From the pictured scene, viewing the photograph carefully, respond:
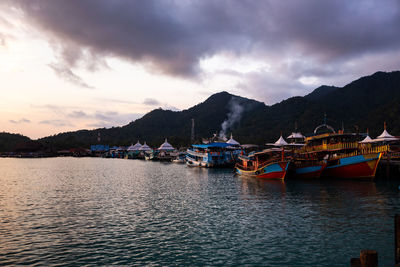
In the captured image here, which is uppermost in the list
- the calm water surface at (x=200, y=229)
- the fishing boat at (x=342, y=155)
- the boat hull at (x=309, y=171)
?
the fishing boat at (x=342, y=155)

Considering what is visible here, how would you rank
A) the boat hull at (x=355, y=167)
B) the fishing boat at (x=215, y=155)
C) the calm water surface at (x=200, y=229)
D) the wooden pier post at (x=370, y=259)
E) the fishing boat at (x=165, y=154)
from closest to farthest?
the wooden pier post at (x=370, y=259)
the calm water surface at (x=200, y=229)
the boat hull at (x=355, y=167)
the fishing boat at (x=215, y=155)
the fishing boat at (x=165, y=154)

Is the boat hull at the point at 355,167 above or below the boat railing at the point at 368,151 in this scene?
below

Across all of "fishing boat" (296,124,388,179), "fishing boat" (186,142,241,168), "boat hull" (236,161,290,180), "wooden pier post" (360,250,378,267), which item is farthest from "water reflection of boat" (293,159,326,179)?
"wooden pier post" (360,250,378,267)

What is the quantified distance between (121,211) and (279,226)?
46.8ft

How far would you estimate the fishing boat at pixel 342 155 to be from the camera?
44906mm

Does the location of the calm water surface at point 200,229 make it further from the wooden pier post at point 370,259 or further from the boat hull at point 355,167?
the boat hull at point 355,167

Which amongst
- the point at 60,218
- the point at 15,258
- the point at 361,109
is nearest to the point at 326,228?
the point at 15,258

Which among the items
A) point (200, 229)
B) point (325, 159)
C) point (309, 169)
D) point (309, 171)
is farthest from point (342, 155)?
point (200, 229)

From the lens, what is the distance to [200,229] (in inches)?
790

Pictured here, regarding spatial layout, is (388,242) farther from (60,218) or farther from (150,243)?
(60,218)

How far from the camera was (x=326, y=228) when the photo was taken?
19.7 meters

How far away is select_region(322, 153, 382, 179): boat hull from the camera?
44.7 m

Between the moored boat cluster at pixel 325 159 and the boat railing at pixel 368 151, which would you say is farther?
the moored boat cluster at pixel 325 159

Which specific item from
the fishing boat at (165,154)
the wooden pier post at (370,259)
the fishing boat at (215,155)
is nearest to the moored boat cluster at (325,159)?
the fishing boat at (215,155)
